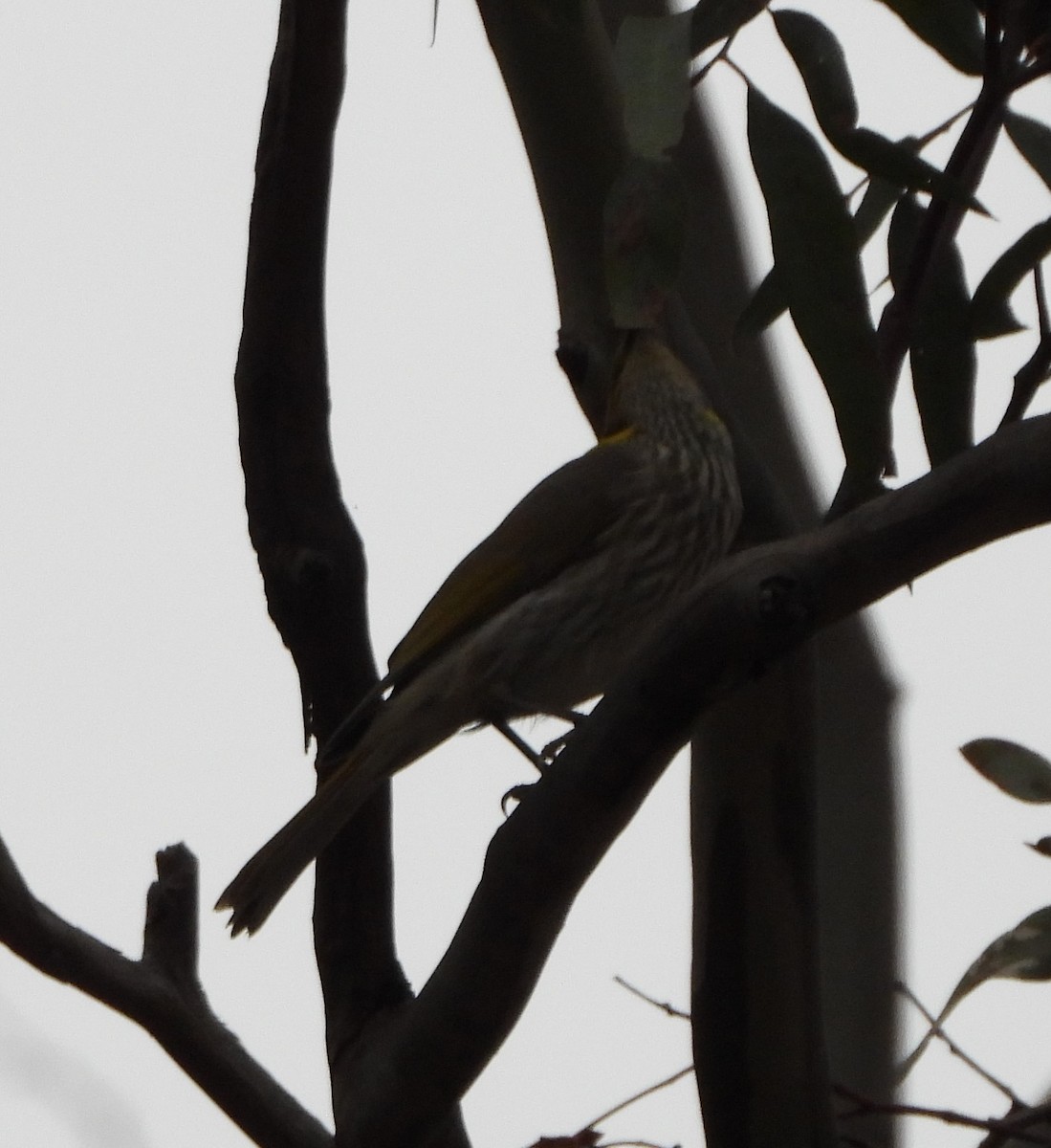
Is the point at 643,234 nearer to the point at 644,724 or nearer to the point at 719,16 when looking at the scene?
the point at 719,16

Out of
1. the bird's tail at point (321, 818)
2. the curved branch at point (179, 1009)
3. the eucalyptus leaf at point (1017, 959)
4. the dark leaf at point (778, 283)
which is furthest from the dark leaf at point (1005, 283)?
the curved branch at point (179, 1009)

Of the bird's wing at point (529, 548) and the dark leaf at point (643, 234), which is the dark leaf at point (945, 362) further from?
the bird's wing at point (529, 548)

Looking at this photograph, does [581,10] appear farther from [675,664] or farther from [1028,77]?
[675,664]

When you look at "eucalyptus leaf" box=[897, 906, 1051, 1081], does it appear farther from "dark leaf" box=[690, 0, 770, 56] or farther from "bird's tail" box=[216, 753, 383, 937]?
"dark leaf" box=[690, 0, 770, 56]

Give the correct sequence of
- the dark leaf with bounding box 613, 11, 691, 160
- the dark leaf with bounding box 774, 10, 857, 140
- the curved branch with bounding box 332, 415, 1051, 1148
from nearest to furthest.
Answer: the curved branch with bounding box 332, 415, 1051, 1148
the dark leaf with bounding box 613, 11, 691, 160
the dark leaf with bounding box 774, 10, 857, 140

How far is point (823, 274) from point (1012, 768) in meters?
0.70

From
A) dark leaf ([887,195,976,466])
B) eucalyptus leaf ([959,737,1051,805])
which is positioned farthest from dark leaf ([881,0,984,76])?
eucalyptus leaf ([959,737,1051,805])

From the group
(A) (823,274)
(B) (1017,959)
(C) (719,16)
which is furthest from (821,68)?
(B) (1017,959)

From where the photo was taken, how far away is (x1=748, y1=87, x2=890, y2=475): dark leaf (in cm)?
188

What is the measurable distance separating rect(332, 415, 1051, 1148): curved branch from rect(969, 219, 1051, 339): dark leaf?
2.51 feet

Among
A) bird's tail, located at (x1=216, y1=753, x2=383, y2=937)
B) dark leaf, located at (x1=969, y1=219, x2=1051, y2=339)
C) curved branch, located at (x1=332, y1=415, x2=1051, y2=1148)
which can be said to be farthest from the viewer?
bird's tail, located at (x1=216, y1=753, x2=383, y2=937)

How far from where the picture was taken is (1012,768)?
2.20 meters

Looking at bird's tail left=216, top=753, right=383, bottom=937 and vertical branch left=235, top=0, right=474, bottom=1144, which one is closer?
vertical branch left=235, top=0, right=474, bottom=1144

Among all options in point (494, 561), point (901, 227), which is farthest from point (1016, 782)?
point (494, 561)
